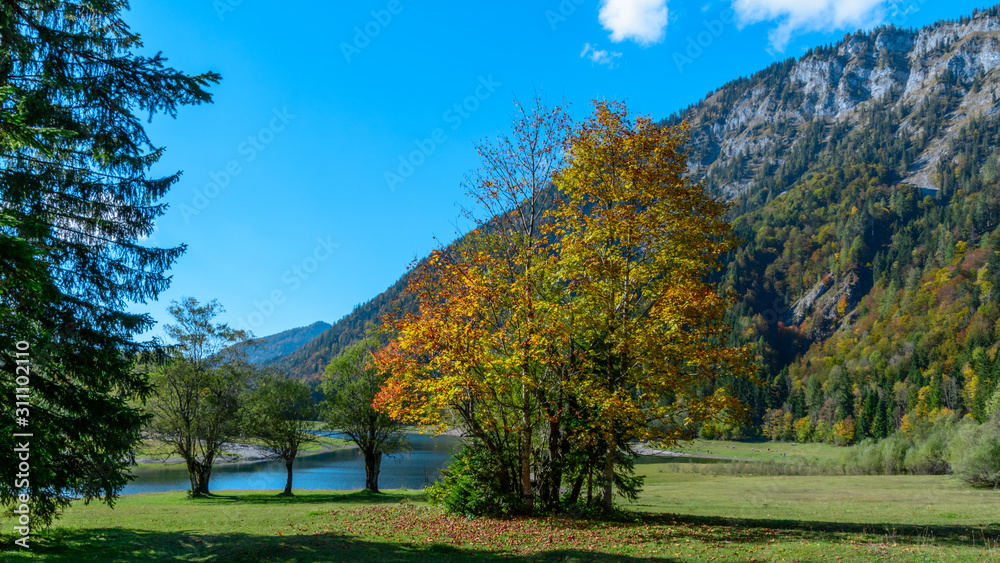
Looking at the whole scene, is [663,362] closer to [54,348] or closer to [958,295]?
[54,348]

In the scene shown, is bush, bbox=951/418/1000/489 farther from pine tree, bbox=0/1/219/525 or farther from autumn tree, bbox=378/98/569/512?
pine tree, bbox=0/1/219/525

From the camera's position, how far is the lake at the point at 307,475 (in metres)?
46.5

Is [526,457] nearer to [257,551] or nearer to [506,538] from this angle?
[506,538]

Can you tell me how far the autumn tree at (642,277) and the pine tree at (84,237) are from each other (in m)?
9.87

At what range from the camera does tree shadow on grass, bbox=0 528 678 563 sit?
32.1 ft

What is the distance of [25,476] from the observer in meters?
8.69

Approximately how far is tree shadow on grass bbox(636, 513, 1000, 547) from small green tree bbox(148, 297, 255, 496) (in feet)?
86.3

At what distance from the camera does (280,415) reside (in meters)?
32.7

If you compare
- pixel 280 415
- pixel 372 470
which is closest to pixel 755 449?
pixel 372 470

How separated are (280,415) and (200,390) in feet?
16.2

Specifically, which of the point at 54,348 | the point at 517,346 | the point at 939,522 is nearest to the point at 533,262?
the point at 517,346

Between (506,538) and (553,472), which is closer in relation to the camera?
(506,538)

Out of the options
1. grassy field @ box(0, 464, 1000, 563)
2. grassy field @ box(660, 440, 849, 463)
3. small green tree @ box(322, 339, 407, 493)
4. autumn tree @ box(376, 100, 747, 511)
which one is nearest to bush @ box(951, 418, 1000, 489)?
grassy field @ box(0, 464, 1000, 563)

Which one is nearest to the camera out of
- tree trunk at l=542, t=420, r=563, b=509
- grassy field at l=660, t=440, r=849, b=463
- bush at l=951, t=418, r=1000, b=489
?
tree trunk at l=542, t=420, r=563, b=509
